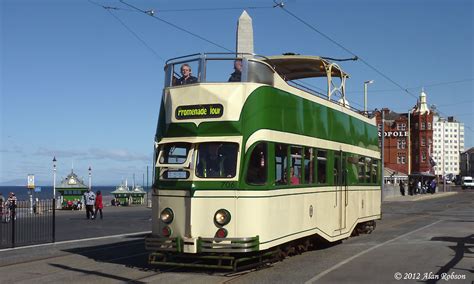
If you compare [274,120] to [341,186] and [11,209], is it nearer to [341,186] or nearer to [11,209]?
[341,186]

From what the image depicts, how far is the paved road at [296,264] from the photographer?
10.9 metres

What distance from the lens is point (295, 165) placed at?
12.8m

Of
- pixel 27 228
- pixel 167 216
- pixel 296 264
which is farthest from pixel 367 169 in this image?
pixel 27 228

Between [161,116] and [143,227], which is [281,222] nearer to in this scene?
[161,116]

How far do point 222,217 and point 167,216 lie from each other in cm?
116

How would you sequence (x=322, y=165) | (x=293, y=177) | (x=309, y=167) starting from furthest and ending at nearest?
(x=322, y=165), (x=309, y=167), (x=293, y=177)

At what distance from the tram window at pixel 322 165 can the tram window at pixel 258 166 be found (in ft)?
9.65

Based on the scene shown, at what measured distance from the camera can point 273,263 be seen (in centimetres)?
1248

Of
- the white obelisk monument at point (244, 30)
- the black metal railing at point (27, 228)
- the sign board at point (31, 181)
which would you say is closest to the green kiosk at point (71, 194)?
the sign board at point (31, 181)

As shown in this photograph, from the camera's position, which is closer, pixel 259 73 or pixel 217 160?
pixel 217 160

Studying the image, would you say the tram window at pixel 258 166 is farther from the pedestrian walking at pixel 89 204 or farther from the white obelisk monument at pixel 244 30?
the pedestrian walking at pixel 89 204

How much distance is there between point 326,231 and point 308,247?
103 cm

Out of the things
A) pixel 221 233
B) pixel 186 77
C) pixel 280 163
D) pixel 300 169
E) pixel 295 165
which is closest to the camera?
pixel 221 233

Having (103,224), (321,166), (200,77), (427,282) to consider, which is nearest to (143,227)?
(103,224)
